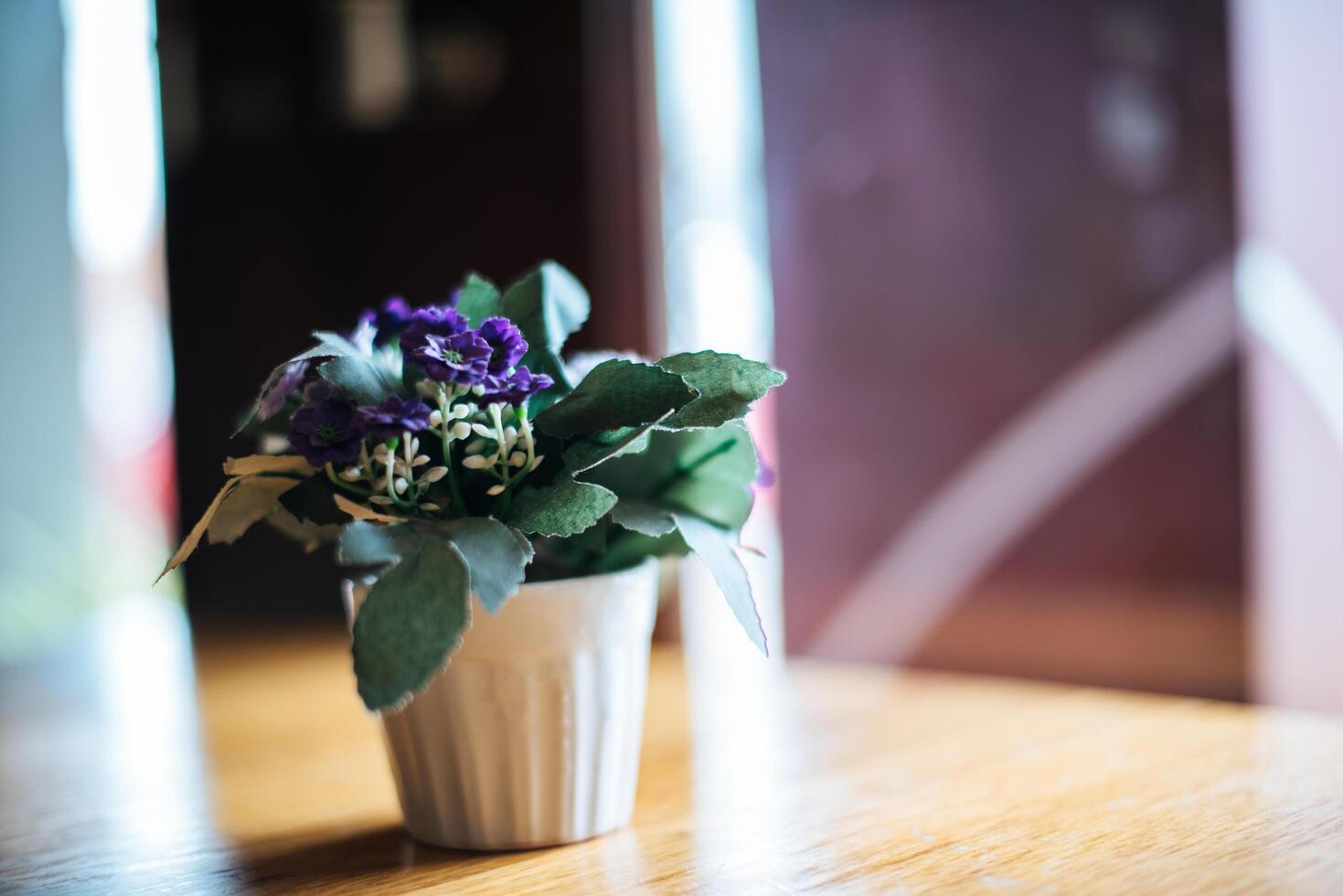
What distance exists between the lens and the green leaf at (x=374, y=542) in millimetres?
565

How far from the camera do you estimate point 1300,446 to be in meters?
1.11

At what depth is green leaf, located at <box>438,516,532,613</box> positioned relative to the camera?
0.57 meters

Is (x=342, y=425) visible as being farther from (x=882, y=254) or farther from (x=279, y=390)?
(x=882, y=254)

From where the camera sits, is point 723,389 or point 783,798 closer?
point 723,389

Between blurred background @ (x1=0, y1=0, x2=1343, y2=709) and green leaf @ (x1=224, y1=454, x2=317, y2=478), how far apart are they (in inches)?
33.1

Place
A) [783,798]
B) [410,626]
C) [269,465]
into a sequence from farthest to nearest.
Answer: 1. [783,798]
2. [269,465]
3. [410,626]

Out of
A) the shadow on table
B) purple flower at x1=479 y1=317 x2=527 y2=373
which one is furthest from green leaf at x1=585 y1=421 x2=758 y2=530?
the shadow on table

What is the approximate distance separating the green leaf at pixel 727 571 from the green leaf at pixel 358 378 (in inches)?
6.6

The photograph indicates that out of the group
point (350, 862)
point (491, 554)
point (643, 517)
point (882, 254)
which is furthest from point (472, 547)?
point (882, 254)

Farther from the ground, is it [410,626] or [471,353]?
[471,353]

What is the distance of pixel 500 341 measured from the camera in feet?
2.02

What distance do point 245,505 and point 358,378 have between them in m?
0.10

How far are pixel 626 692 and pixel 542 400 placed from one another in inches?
6.9

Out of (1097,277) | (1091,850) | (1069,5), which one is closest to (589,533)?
(1091,850)
